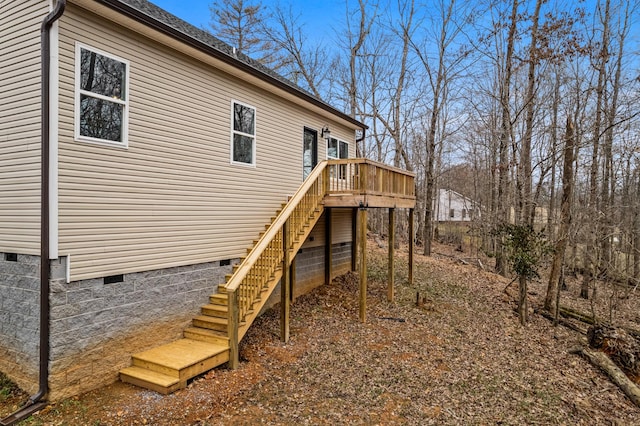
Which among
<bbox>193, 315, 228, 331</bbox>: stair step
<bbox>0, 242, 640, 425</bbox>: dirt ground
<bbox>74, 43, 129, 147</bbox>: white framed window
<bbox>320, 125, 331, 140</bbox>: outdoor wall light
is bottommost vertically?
<bbox>0, 242, 640, 425</bbox>: dirt ground

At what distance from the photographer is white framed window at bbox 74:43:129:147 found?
17.3ft

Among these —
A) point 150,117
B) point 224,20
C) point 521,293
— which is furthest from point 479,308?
point 224,20

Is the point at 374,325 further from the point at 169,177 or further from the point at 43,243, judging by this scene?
the point at 43,243

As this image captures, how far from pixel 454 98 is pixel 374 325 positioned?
1634cm

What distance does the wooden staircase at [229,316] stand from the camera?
17.8 ft

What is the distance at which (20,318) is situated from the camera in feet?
17.2

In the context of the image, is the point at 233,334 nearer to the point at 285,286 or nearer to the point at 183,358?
the point at 183,358

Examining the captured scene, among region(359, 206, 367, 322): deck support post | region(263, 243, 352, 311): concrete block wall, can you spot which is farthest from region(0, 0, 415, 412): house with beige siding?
region(263, 243, 352, 311): concrete block wall

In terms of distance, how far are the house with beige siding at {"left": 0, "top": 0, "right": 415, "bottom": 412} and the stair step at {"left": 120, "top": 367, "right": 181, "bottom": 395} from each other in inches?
1.3

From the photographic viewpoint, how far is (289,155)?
32.3 feet

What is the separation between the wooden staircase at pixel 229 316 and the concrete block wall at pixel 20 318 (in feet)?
3.94

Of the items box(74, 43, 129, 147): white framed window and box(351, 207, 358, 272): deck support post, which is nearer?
box(74, 43, 129, 147): white framed window

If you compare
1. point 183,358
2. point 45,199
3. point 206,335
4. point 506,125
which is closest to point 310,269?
point 206,335

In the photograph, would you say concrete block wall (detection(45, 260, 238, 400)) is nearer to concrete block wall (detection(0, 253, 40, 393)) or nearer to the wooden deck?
the wooden deck
